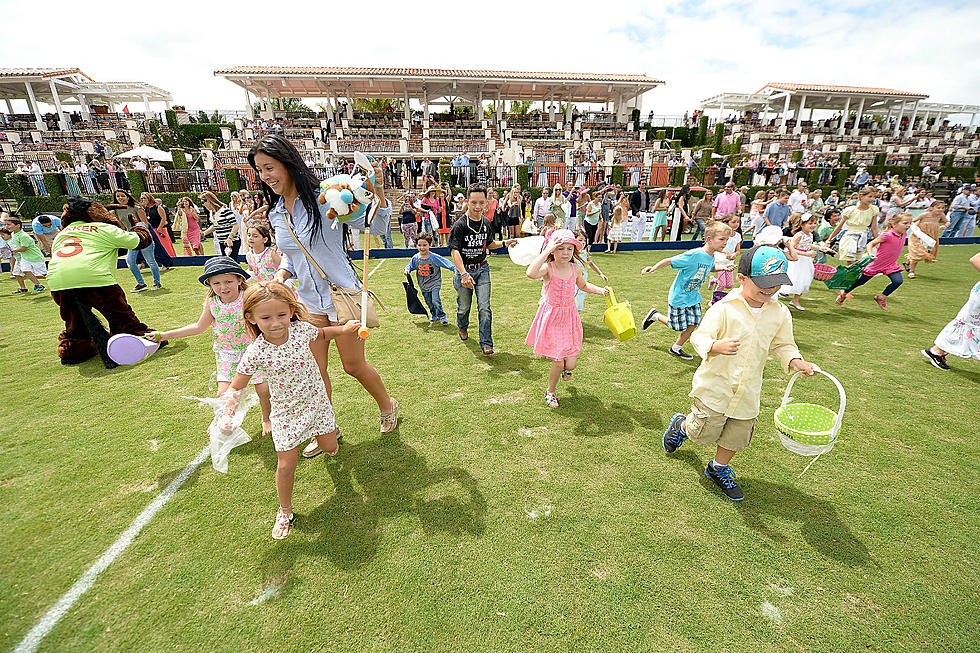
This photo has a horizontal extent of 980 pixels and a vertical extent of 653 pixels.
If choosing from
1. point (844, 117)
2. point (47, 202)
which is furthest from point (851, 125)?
point (47, 202)

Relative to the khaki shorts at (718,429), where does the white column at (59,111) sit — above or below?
above

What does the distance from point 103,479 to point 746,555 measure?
5017 mm

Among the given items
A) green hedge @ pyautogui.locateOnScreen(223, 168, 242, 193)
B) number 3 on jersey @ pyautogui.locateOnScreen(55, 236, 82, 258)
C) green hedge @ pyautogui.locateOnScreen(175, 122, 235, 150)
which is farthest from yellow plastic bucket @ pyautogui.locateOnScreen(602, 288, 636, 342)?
green hedge @ pyautogui.locateOnScreen(175, 122, 235, 150)

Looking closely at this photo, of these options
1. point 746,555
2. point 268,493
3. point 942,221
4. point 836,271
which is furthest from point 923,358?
point 268,493

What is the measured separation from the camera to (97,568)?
2.75 metres

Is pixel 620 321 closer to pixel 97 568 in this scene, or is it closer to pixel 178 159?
pixel 97 568

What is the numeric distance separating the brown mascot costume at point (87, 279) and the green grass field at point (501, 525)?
671 millimetres

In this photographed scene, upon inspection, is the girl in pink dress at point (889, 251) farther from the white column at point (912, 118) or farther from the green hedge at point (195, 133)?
the white column at point (912, 118)

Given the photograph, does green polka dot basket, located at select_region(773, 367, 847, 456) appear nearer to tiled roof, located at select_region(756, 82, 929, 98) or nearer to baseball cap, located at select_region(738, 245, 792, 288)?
baseball cap, located at select_region(738, 245, 792, 288)

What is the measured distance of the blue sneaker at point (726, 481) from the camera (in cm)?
331

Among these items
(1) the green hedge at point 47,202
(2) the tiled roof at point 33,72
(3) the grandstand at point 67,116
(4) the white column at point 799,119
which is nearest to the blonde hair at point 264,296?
(1) the green hedge at point 47,202

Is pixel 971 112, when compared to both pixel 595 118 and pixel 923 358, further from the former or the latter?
pixel 923 358

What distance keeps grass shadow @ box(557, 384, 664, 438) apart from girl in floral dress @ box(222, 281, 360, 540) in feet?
8.20

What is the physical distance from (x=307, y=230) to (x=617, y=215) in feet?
39.6
